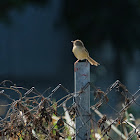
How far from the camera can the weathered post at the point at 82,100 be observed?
1710 millimetres

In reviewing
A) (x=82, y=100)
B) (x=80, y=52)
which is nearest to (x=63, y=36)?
(x=80, y=52)

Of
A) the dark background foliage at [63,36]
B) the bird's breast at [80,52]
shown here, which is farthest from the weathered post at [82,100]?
the dark background foliage at [63,36]

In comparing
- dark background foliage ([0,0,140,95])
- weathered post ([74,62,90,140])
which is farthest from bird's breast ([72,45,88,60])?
dark background foliage ([0,0,140,95])

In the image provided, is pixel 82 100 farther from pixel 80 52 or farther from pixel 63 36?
pixel 63 36

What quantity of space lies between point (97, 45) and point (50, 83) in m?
1.10

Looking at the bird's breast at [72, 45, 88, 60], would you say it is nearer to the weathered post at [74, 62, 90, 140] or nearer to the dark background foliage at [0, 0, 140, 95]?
the weathered post at [74, 62, 90, 140]

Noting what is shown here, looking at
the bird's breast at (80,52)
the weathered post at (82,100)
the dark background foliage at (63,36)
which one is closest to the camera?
the weathered post at (82,100)

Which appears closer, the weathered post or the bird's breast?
the weathered post

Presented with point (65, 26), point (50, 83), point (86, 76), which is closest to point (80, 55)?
point (86, 76)

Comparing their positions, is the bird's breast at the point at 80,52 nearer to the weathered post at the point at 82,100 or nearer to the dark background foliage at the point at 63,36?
the weathered post at the point at 82,100

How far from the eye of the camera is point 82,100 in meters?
1.73

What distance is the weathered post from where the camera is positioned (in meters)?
1.71

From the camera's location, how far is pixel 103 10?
5.82 m

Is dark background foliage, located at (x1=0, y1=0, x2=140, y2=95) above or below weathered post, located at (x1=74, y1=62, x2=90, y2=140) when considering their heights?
above
